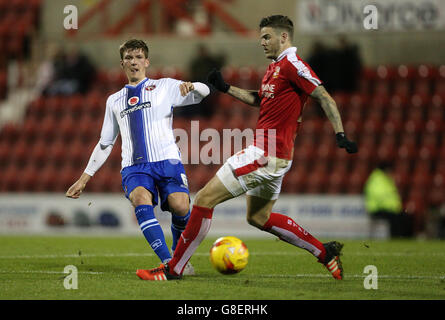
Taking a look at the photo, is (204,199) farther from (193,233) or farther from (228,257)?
(228,257)

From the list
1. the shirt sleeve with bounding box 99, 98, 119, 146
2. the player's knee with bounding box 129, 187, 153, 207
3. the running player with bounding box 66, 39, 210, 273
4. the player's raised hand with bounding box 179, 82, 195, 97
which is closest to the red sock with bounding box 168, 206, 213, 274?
the running player with bounding box 66, 39, 210, 273

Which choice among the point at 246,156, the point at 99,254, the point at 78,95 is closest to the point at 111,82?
the point at 78,95

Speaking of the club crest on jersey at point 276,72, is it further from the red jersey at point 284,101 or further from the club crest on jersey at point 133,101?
the club crest on jersey at point 133,101

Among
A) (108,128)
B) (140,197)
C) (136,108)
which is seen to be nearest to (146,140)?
(136,108)

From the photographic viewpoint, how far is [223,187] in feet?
21.1

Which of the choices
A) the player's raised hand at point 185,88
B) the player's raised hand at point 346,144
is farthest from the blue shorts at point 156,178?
the player's raised hand at point 346,144

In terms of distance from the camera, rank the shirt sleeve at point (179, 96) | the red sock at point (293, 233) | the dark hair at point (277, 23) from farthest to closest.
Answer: the shirt sleeve at point (179, 96), the red sock at point (293, 233), the dark hair at point (277, 23)

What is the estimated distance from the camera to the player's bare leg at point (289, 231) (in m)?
6.85

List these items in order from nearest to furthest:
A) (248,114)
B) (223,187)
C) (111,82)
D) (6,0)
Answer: (223,187), (248,114), (111,82), (6,0)

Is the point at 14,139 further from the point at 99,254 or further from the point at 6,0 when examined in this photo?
the point at 99,254

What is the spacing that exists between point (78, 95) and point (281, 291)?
1452cm

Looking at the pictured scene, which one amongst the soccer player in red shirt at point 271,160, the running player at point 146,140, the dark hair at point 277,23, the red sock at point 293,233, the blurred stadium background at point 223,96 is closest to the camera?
the soccer player in red shirt at point 271,160

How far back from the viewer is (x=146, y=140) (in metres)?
7.23

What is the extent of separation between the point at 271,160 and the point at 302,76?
0.76m
